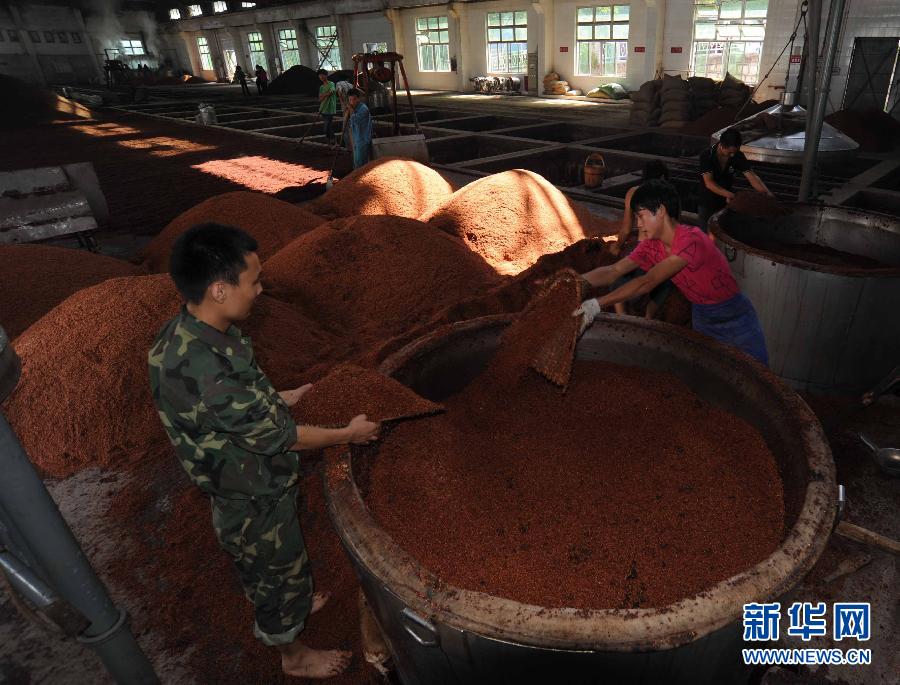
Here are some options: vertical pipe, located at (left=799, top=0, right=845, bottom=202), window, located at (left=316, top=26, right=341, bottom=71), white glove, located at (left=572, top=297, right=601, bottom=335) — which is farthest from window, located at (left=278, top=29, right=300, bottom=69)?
white glove, located at (left=572, top=297, right=601, bottom=335)

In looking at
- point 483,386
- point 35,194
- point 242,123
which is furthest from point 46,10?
point 483,386

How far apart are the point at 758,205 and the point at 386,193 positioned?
15.1ft

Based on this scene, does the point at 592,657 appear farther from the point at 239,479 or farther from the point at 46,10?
the point at 46,10

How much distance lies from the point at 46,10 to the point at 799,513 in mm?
43533

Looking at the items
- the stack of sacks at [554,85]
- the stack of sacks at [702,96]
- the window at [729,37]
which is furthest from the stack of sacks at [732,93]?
the stack of sacks at [554,85]

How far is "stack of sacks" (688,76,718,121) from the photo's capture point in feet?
40.5

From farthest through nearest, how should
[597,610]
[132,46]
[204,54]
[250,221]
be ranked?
1. [204,54]
2. [132,46]
3. [250,221]
4. [597,610]

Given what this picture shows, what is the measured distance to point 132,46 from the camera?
120ft

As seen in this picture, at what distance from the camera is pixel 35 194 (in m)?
6.78

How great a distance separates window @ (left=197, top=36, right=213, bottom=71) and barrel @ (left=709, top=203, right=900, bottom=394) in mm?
42061

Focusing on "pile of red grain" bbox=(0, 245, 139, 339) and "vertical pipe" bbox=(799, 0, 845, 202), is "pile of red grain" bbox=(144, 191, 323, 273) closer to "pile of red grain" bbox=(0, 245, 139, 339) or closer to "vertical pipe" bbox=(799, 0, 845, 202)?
"pile of red grain" bbox=(0, 245, 139, 339)

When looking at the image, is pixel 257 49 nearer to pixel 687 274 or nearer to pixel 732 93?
pixel 732 93

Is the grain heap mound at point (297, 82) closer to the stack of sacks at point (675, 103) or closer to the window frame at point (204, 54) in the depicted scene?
the window frame at point (204, 54)

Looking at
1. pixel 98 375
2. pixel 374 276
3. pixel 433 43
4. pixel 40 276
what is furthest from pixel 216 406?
pixel 433 43
